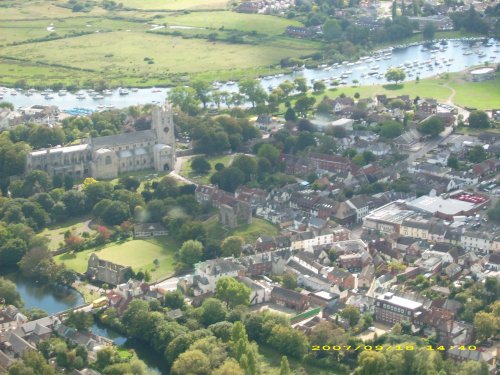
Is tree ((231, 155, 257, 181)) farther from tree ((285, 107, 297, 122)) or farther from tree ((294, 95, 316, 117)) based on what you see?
tree ((294, 95, 316, 117))

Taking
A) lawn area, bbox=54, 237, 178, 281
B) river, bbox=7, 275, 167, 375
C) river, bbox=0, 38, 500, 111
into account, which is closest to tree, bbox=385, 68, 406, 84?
river, bbox=0, 38, 500, 111

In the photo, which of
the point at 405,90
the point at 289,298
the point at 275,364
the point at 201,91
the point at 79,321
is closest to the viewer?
the point at 275,364

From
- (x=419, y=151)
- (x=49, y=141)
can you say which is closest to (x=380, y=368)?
(x=419, y=151)

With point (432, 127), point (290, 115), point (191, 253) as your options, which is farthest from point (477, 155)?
point (191, 253)

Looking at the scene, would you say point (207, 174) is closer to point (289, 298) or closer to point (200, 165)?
point (200, 165)

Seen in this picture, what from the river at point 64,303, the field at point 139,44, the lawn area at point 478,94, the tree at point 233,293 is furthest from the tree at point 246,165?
the field at point 139,44
